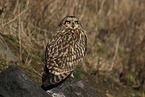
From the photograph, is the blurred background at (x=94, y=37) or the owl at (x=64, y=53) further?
the blurred background at (x=94, y=37)

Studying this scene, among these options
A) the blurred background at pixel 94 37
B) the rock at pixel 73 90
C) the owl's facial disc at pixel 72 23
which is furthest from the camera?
the blurred background at pixel 94 37

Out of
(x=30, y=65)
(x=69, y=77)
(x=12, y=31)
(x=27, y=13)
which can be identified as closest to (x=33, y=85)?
(x=69, y=77)

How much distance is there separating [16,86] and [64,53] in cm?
117

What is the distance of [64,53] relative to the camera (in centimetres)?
325

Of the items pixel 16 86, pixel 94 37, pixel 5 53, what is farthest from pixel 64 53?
pixel 94 37

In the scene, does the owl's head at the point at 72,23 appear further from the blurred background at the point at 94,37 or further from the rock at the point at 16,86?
the rock at the point at 16,86

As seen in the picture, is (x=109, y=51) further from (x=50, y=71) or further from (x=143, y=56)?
(x=50, y=71)

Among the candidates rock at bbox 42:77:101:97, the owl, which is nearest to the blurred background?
the owl

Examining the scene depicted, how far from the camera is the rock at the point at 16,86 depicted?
85.6 inches

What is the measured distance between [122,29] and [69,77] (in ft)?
12.1

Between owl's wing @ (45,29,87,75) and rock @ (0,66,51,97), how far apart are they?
905 mm

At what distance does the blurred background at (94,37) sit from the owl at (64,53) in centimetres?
66

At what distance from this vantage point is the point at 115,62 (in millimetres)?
6121

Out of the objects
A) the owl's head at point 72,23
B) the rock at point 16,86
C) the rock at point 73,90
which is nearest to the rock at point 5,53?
the owl's head at point 72,23
